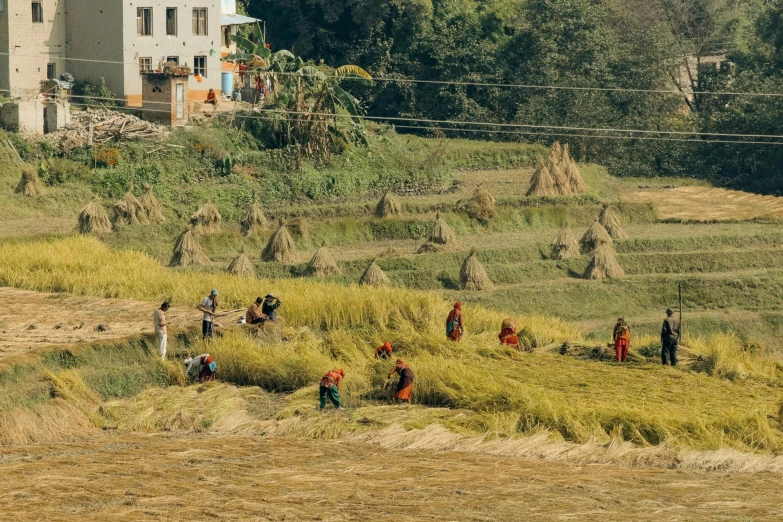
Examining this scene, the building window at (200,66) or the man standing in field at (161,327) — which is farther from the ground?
the building window at (200,66)

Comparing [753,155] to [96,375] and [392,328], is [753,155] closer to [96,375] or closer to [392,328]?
[392,328]

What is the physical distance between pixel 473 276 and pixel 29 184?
39.9 feet

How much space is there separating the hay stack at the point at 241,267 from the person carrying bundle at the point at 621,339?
10.1 meters

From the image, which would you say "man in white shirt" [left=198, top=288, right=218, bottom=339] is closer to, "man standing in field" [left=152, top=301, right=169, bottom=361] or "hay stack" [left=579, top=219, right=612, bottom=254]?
"man standing in field" [left=152, top=301, right=169, bottom=361]

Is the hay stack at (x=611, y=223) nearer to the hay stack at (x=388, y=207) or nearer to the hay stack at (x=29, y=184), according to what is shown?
the hay stack at (x=388, y=207)

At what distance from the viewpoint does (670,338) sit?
89.1 feet

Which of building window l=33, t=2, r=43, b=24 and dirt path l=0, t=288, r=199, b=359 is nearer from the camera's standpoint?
dirt path l=0, t=288, r=199, b=359

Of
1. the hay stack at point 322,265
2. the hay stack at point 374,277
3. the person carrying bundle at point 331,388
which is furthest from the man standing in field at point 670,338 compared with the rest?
the hay stack at point 322,265

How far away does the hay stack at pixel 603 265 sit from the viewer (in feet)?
123

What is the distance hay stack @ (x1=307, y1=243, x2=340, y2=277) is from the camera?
35.9m

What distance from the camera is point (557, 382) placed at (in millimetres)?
25703

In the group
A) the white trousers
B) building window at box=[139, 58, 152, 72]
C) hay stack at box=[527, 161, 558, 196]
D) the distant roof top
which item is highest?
the distant roof top

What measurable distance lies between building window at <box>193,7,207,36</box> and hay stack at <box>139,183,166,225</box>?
1102 centimetres

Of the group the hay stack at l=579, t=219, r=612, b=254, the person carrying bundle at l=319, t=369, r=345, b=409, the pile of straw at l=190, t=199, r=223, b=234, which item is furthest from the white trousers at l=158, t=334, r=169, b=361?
the hay stack at l=579, t=219, r=612, b=254
